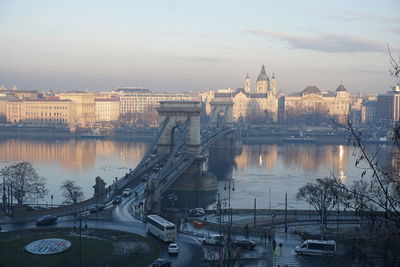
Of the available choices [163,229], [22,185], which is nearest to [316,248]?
[163,229]

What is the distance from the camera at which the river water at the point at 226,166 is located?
2169 centimetres

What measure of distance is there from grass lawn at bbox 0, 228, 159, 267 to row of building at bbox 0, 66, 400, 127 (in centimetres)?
4842

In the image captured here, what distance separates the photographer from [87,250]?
10430mm

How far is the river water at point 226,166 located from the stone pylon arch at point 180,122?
2.07 meters

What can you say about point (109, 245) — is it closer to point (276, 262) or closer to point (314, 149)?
point (276, 262)

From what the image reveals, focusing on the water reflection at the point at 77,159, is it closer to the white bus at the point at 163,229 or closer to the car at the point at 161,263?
the white bus at the point at 163,229

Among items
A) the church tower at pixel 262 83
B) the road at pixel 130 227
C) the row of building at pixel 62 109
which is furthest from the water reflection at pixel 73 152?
the church tower at pixel 262 83

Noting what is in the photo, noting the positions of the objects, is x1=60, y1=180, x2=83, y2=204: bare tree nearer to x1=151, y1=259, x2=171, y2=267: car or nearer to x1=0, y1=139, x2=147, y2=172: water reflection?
x1=151, y1=259, x2=171, y2=267: car

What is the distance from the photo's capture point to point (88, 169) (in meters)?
28.6

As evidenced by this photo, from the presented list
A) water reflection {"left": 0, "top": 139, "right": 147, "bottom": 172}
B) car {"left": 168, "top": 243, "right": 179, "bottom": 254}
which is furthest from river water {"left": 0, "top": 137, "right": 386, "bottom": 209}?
car {"left": 168, "top": 243, "right": 179, "bottom": 254}

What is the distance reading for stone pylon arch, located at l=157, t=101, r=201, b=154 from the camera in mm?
25859

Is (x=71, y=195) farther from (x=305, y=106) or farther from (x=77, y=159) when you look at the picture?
(x=305, y=106)

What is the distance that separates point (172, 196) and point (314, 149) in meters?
24.8

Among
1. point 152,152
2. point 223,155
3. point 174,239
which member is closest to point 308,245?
point 174,239
